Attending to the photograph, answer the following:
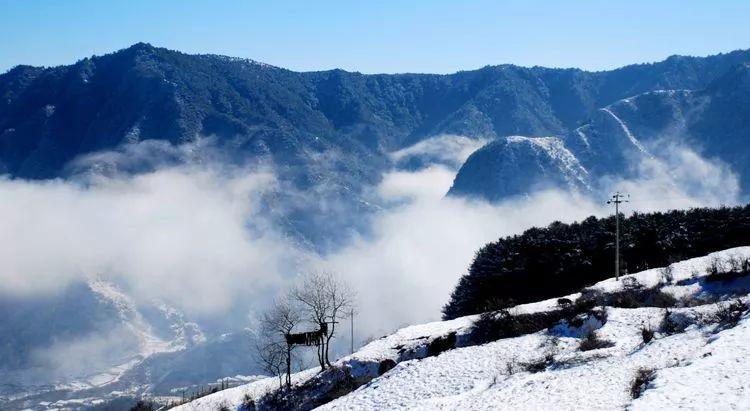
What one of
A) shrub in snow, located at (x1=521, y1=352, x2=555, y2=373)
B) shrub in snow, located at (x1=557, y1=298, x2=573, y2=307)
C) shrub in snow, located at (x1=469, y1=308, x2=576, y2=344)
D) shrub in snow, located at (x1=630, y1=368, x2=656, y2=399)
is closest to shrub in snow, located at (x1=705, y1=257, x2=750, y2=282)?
shrub in snow, located at (x1=557, y1=298, x2=573, y2=307)

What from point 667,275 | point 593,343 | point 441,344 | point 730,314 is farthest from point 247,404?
point 667,275

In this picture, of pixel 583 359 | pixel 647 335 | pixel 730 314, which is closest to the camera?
pixel 583 359

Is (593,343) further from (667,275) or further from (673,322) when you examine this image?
(667,275)

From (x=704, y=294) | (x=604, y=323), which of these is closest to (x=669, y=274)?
(x=704, y=294)

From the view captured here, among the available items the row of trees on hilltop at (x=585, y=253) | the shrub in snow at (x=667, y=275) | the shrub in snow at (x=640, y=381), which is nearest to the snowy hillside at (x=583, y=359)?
the shrub in snow at (x=640, y=381)

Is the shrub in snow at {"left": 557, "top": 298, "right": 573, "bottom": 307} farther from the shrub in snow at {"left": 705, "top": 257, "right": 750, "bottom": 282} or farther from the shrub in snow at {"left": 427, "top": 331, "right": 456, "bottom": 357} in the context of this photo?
the shrub in snow at {"left": 705, "top": 257, "right": 750, "bottom": 282}

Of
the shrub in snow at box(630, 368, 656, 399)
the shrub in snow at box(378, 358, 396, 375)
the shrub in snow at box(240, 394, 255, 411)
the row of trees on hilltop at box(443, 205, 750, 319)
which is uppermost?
the row of trees on hilltop at box(443, 205, 750, 319)

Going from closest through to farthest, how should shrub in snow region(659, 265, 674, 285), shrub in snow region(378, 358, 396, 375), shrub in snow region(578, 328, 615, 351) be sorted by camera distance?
shrub in snow region(578, 328, 615, 351) → shrub in snow region(378, 358, 396, 375) → shrub in snow region(659, 265, 674, 285)

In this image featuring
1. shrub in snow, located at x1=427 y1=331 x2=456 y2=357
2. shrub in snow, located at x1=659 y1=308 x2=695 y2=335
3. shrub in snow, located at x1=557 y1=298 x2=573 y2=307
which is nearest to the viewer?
shrub in snow, located at x1=659 y1=308 x2=695 y2=335
